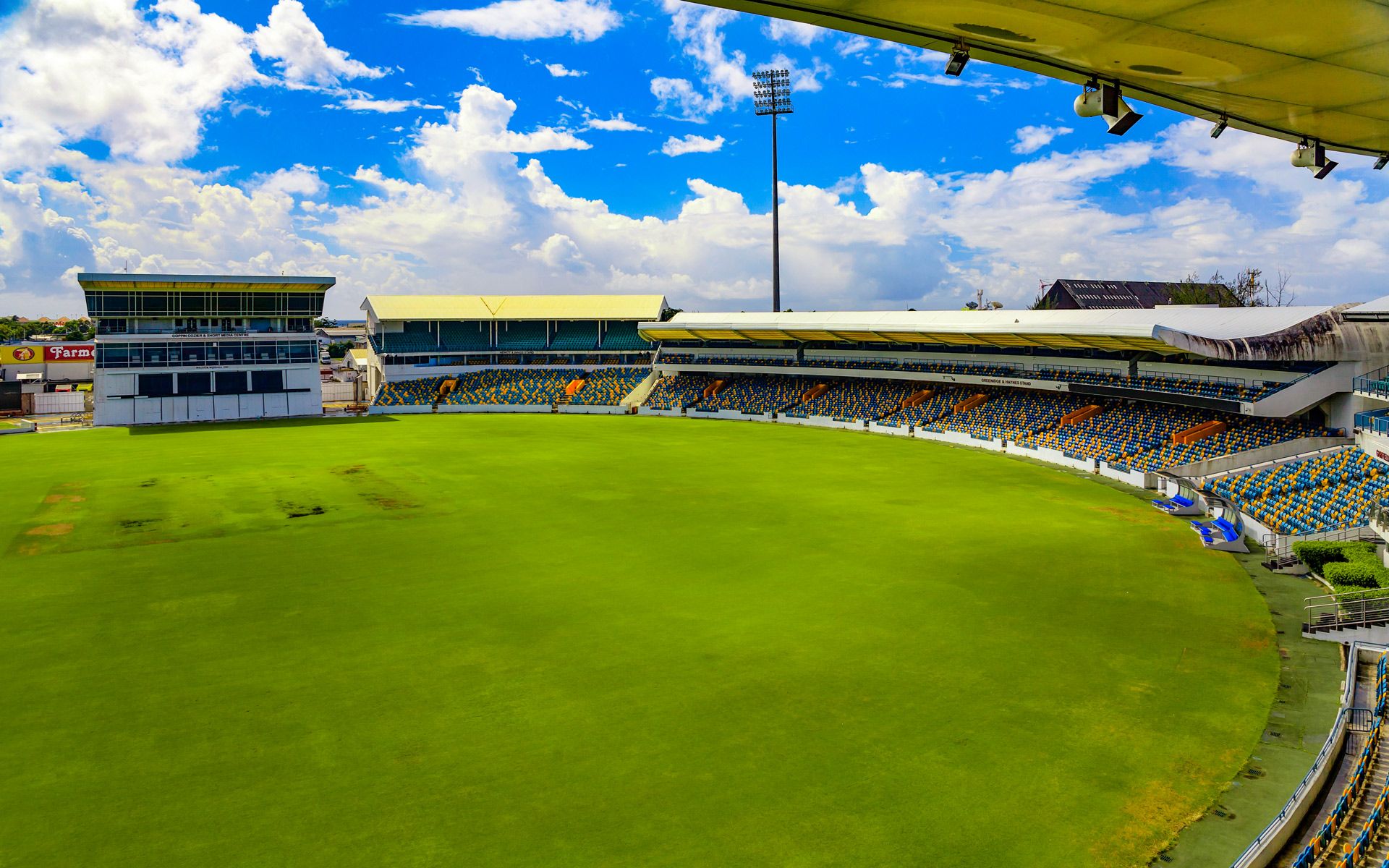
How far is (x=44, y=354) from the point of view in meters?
86.5

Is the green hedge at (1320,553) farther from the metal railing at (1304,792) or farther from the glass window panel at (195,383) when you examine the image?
the glass window panel at (195,383)

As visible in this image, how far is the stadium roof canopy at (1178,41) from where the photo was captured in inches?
189

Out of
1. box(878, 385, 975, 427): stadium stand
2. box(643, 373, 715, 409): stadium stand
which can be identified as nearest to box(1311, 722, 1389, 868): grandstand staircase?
box(878, 385, 975, 427): stadium stand

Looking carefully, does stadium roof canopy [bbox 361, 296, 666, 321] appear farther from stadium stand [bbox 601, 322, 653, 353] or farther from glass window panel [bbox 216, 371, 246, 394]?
glass window panel [bbox 216, 371, 246, 394]

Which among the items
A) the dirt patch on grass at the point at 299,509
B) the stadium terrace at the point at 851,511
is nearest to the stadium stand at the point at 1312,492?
the stadium terrace at the point at 851,511

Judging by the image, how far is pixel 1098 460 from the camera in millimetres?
43281

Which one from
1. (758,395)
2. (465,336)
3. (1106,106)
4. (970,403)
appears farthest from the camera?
(465,336)

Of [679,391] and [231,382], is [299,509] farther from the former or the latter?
[679,391]

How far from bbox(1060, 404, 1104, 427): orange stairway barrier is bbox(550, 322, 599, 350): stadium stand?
1971 inches

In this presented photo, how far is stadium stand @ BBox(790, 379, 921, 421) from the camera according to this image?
6525 cm

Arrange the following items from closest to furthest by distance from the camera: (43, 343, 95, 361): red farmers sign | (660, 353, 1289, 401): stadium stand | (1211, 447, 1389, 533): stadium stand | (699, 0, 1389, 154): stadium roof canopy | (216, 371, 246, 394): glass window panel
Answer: (699, 0, 1389, 154): stadium roof canopy, (1211, 447, 1389, 533): stadium stand, (660, 353, 1289, 401): stadium stand, (216, 371, 246, 394): glass window panel, (43, 343, 95, 361): red farmers sign

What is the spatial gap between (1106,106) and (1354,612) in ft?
64.2

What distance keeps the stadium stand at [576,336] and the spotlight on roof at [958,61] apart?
83382 millimetres

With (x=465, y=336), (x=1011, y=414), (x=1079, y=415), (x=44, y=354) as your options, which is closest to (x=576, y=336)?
(x=465, y=336)
